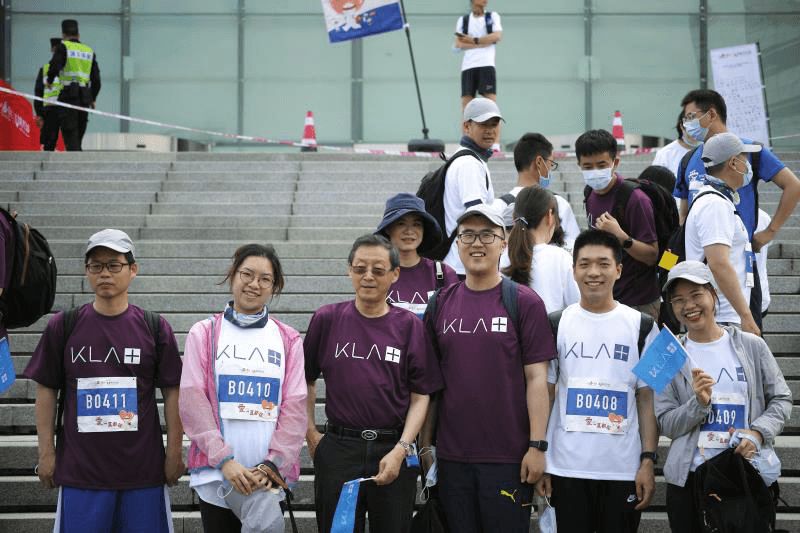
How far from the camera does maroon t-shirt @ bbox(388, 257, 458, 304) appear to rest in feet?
17.8

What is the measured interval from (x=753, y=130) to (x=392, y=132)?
320 inches

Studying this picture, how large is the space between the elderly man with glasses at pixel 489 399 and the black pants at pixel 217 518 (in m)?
0.89

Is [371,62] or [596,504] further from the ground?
[371,62]

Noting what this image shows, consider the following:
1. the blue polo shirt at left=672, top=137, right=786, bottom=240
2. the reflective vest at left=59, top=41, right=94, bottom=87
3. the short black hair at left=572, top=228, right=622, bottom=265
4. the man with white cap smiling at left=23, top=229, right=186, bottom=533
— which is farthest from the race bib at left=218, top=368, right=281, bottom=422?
the reflective vest at left=59, top=41, right=94, bottom=87

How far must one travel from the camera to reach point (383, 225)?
5.43 metres

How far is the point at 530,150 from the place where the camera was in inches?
254

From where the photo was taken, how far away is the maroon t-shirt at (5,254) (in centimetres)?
512

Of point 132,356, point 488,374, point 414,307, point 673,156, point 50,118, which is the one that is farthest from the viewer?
point 50,118

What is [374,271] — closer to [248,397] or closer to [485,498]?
[248,397]

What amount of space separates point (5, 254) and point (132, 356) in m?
0.78

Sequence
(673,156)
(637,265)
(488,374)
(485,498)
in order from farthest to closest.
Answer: (673,156), (637,265), (488,374), (485,498)

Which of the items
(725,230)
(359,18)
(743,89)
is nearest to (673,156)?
(725,230)

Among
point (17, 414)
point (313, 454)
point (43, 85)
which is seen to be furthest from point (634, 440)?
point (43, 85)

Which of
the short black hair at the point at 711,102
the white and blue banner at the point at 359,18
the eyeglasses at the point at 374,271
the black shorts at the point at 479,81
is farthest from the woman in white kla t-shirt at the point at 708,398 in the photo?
the white and blue banner at the point at 359,18
